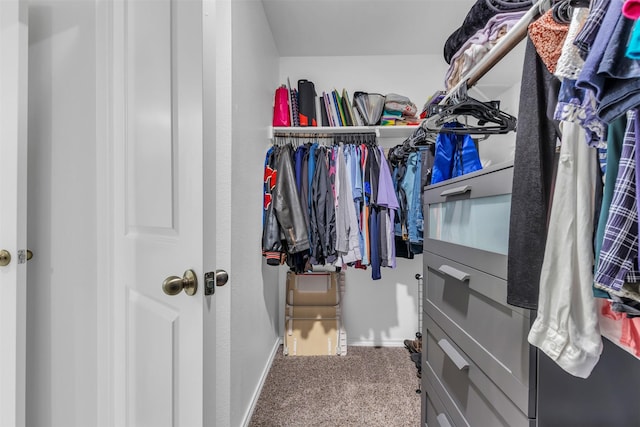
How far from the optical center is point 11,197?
84cm

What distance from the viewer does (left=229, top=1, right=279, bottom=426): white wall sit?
4.25 feet

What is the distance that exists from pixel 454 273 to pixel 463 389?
1.18 feet

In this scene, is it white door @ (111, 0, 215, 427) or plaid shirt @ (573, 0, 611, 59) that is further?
white door @ (111, 0, 215, 427)

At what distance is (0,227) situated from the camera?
84 cm

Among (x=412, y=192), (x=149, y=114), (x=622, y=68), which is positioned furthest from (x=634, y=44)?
(x=412, y=192)

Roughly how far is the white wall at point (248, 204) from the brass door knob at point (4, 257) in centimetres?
67

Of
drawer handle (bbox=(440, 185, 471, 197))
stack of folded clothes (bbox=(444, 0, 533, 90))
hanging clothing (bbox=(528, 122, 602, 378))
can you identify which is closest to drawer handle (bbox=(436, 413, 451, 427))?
hanging clothing (bbox=(528, 122, 602, 378))

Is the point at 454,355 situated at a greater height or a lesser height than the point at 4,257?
lesser

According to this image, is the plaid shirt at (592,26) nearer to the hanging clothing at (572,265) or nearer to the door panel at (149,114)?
the hanging clothing at (572,265)

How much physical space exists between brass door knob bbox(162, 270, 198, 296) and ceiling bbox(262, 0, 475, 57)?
1883mm

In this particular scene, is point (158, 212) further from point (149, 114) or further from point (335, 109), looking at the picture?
point (335, 109)

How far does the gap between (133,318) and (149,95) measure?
626 millimetres

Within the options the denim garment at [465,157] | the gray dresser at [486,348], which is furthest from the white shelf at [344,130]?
the gray dresser at [486,348]

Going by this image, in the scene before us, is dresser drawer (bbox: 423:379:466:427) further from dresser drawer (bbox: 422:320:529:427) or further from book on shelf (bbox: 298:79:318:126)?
book on shelf (bbox: 298:79:318:126)
